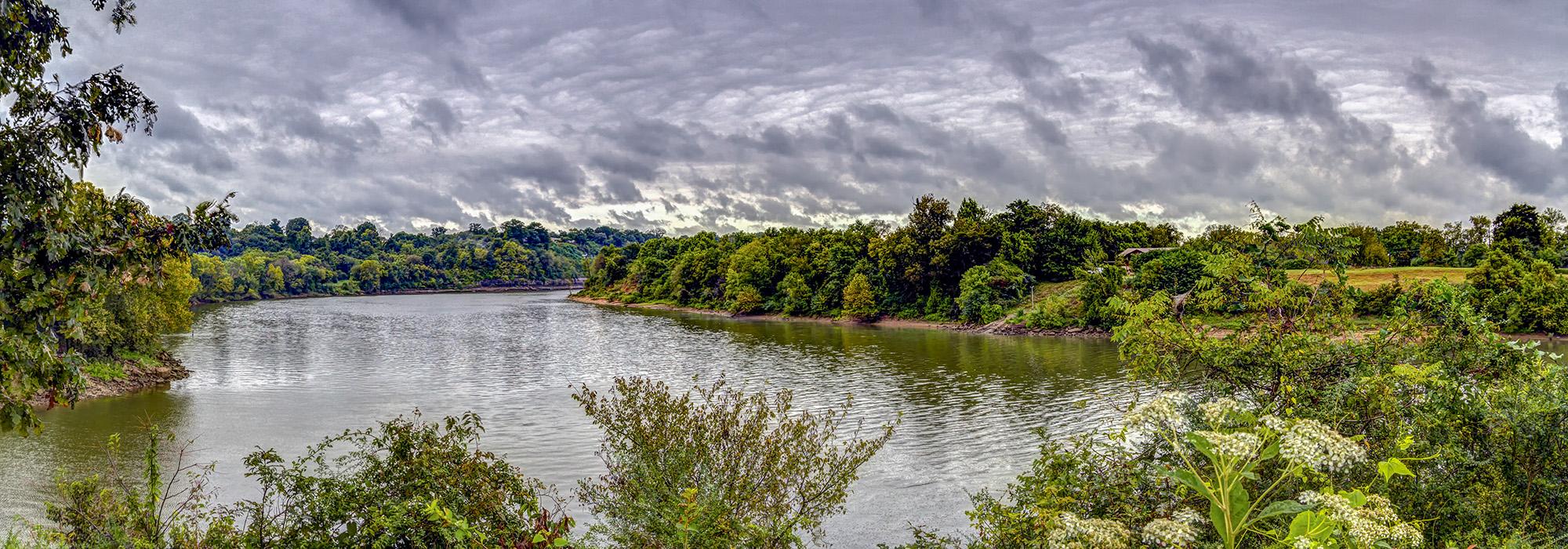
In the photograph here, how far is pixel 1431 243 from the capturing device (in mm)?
78250

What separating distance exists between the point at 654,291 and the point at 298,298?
56.6 metres

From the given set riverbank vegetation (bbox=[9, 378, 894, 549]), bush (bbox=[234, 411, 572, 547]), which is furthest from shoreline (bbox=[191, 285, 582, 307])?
bush (bbox=[234, 411, 572, 547])

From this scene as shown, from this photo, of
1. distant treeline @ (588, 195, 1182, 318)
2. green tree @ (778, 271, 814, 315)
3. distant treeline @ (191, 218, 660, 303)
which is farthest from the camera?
distant treeline @ (191, 218, 660, 303)

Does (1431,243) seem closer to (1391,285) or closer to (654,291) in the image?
(1391,285)

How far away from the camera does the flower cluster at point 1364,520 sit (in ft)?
14.6

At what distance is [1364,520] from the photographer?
451cm

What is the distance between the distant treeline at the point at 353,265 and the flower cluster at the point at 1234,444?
113 metres

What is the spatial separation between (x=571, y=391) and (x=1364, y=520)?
104 feet

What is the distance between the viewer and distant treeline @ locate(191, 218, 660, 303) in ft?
376

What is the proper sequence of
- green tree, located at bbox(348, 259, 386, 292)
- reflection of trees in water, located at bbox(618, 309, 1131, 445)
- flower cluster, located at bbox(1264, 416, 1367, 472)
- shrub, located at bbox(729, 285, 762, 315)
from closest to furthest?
1. flower cluster, located at bbox(1264, 416, 1367, 472)
2. reflection of trees in water, located at bbox(618, 309, 1131, 445)
3. shrub, located at bbox(729, 285, 762, 315)
4. green tree, located at bbox(348, 259, 386, 292)

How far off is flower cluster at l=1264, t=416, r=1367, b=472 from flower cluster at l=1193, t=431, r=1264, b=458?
0.27m

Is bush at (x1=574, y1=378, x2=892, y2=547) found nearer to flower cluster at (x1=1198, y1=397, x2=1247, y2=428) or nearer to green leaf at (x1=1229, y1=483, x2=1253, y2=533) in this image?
flower cluster at (x1=1198, y1=397, x2=1247, y2=428)

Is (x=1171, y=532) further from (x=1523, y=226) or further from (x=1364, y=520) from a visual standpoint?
(x=1523, y=226)

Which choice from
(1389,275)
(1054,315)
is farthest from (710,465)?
(1389,275)
